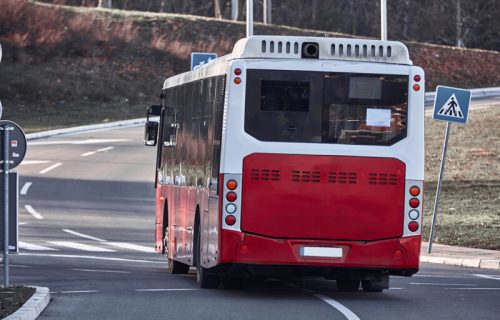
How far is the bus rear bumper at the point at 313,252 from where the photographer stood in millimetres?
16484

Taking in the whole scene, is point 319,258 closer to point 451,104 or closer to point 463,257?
point 463,257

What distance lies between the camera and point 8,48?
62.3 meters

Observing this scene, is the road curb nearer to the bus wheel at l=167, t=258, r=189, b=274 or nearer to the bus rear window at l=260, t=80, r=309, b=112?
the bus wheel at l=167, t=258, r=189, b=274

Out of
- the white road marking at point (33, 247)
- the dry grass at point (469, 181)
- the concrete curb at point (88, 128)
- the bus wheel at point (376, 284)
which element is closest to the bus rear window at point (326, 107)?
the bus wheel at point (376, 284)

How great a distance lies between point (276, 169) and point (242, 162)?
1.35 feet

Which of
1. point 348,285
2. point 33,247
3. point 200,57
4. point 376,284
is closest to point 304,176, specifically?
point 376,284

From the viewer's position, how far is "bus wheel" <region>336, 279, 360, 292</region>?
60.4ft

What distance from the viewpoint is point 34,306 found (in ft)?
47.4

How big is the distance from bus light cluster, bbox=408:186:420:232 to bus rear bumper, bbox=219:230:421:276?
0.26 m

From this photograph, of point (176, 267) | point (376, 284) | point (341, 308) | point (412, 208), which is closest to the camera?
point (341, 308)

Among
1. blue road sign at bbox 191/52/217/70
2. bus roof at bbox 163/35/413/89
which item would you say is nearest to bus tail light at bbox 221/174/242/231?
bus roof at bbox 163/35/413/89

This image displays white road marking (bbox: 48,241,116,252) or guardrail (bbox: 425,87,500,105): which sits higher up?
guardrail (bbox: 425,87,500,105)

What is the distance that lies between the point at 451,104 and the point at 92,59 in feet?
131

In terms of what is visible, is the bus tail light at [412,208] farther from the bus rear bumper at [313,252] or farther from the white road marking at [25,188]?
the white road marking at [25,188]
